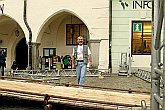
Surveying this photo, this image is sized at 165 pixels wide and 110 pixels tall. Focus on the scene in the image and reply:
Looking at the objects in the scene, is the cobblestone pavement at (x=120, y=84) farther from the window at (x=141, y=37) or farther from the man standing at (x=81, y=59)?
the window at (x=141, y=37)

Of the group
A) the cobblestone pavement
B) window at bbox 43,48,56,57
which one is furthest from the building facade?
the cobblestone pavement

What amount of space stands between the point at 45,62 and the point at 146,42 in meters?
6.70

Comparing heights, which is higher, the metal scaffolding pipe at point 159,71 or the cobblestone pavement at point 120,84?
the metal scaffolding pipe at point 159,71

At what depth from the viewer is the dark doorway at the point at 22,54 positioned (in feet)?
71.3

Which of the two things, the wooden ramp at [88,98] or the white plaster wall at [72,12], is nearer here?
the wooden ramp at [88,98]

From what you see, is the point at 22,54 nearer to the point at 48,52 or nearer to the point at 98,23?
the point at 48,52

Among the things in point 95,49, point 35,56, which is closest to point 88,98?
point 95,49

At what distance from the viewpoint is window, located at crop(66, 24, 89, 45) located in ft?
63.8

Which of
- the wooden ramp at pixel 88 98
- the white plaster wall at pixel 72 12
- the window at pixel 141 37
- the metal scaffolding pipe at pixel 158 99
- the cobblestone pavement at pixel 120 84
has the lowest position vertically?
the cobblestone pavement at pixel 120 84

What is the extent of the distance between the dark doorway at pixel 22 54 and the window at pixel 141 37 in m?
9.09

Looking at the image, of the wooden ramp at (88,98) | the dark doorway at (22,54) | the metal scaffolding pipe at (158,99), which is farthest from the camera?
the dark doorway at (22,54)

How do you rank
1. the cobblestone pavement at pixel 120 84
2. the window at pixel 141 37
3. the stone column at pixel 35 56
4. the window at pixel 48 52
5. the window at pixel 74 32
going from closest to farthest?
the cobblestone pavement at pixel 120 84 < the window at pixel 141 37 < the stone column at pixel 35 56 < the window at pixel 74 32 < the window at pixel 48 52

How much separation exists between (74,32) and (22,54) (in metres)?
4.79

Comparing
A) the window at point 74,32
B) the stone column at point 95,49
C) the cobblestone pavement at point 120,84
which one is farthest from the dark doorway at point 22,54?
the cobblestone pavement at point 120,84
